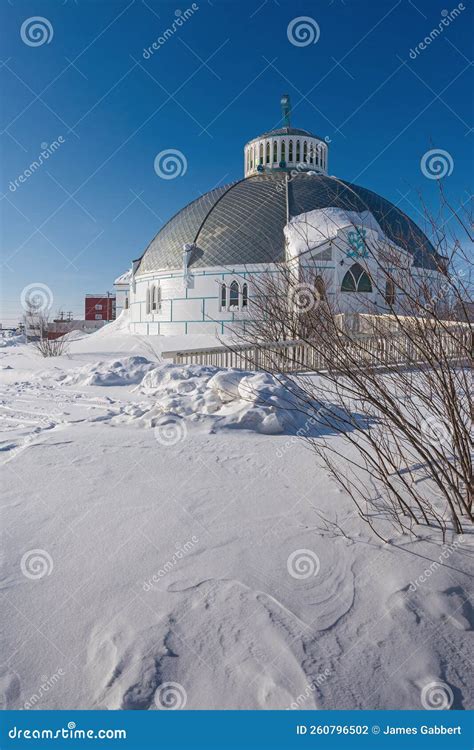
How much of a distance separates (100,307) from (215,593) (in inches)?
3105

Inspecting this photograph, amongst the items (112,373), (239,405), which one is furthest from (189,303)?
(239,405)

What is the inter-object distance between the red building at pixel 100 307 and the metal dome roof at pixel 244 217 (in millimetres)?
43069

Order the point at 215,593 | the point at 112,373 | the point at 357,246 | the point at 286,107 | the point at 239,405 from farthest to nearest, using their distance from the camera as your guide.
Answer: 1. the point at 286,107
2. the point at 112,373
3. the point at 239,405
4. the point at 357,246
5. the point at 215,593

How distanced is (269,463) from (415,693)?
3.01 metres

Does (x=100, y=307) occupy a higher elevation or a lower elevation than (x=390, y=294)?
higher

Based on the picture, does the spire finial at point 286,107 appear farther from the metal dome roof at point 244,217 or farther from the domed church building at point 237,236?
the metal dome roof at point 244,217

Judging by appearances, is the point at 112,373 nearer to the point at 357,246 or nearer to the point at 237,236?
the point at 357,246

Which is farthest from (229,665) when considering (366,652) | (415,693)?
(415,693)

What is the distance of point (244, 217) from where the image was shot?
30641 millimetres

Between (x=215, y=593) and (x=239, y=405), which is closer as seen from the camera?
(x=215, y=593)

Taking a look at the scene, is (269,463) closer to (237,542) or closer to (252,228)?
(237,542)

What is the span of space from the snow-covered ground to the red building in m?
73.8

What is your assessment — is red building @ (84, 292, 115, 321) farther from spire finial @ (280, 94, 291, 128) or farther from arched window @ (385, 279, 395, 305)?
arched window @ (385, 279, 395, 305)

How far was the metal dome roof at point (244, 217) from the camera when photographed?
29.1m
